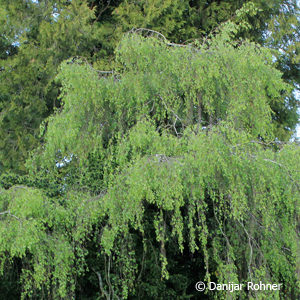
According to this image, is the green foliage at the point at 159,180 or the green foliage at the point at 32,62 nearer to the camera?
the green foliage at the point at 159,180

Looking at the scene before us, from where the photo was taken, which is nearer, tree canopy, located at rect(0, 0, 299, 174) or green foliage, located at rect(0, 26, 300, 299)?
green foliage, located at rect(0, 26, 300, 299)

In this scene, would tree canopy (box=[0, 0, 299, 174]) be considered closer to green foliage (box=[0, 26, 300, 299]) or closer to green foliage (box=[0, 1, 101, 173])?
green foliage (box=[0, 1, 101, 173])

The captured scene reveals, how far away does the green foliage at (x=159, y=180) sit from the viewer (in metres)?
6.11

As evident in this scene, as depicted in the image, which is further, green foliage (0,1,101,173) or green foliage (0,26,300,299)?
green foliage (0,1,101,173)

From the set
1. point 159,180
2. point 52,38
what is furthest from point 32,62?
point 159,180

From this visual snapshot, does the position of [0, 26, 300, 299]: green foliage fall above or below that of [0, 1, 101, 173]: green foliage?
below

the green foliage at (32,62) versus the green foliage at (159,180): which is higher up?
the green foliage at (32,62)

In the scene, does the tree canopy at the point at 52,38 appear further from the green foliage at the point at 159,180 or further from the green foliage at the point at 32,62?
the green foliage at the point at 159,180

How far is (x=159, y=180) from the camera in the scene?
19.6ft

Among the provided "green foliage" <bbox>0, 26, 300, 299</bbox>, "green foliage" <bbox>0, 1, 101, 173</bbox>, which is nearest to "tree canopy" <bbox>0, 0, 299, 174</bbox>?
"green foliage" <bbox>0, 1, 101, 173</bbox>

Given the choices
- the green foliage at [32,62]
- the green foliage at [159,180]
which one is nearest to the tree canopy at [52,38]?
the green foliage at [32,62]

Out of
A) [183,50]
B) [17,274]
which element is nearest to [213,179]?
[183,50]

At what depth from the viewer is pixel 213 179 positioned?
6.20 metres

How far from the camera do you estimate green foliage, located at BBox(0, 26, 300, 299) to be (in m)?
6.11
